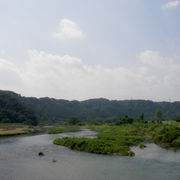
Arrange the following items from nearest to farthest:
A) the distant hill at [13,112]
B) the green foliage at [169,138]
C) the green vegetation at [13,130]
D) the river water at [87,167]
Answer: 1. the river water at [87,167]
2. the green foliage at [169,138]
3. the green vegetation at [13,130]
4. the distant hill at [13,112]

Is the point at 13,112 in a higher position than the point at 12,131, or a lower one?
higher

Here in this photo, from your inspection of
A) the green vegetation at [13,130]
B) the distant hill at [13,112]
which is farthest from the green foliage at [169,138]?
the distant hill at [13,112]

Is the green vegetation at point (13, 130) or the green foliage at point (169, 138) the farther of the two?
the green vegetation at point (13, 130)

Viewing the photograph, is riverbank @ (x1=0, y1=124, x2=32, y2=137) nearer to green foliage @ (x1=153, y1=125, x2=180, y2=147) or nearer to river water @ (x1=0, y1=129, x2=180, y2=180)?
river water @ (x1=0, y1=129, x2=180, y2=180)

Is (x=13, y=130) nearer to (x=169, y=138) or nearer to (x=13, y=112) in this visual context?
(x=13, y=112)

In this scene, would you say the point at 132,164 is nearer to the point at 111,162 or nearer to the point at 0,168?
the point at 111,162

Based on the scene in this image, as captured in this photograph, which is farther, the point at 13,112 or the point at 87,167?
the point at 13,112

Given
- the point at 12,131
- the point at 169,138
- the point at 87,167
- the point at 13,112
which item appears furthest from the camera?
the point at 13,112

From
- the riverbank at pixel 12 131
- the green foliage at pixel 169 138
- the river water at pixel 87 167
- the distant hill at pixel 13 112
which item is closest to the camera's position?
the river water at pixel 87 167

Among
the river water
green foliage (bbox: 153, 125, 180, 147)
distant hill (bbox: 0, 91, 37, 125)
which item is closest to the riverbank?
distant hill (bbox: 0, 91, 37, 125)

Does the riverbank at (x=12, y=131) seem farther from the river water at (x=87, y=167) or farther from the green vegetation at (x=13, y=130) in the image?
the river water at (x=87, y=167)

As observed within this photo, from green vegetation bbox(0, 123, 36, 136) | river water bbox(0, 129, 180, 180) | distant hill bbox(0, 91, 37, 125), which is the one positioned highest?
distant hill bbox(0, 91, 37, 125)

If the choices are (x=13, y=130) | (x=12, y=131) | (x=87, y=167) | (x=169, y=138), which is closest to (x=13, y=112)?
(x=13, y=130)

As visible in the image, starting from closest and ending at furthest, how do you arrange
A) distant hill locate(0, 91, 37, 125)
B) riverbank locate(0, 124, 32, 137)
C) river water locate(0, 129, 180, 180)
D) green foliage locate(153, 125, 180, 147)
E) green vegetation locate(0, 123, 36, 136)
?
river water locate(0, 129, 180, 180)
green foliage locate(153, 125, 180, 147)
riverbank locate(0, 124, 32, 137)
green vegetation locate(0, 123, 36, 136)
distant hill locate(0, 91, 37, 125)
